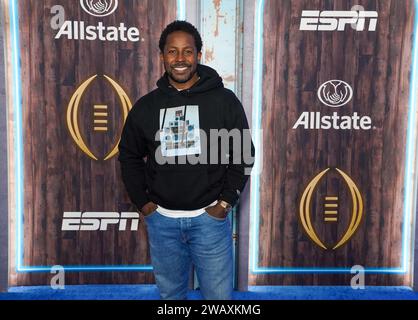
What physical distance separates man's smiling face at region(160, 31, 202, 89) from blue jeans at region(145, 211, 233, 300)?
2.11 feet

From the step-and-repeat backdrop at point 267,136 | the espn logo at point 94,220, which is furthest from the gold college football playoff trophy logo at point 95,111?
the espn logo at point 94,220

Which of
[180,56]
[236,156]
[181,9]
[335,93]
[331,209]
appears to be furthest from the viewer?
[331,209]

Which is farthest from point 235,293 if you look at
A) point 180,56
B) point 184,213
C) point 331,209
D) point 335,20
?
point 335,20

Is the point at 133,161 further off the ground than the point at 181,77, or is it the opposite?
the point at 181,77

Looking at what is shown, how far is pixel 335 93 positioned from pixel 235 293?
1.56 m

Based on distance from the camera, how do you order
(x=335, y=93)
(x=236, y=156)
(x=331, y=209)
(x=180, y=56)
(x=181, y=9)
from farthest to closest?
(x=331, y=209)
(x=335, y=93)
(x=181, y=9)
(x=236, y=156)
(x=180, y=56)

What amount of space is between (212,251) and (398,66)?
1904mm

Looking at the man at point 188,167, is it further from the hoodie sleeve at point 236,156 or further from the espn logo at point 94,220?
the espn logo at point 94,220

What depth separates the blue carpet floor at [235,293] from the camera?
8.89 feet

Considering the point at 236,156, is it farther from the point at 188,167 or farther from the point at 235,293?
the point at 235,293

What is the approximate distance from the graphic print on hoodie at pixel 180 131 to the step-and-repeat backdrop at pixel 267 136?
938 millimetres

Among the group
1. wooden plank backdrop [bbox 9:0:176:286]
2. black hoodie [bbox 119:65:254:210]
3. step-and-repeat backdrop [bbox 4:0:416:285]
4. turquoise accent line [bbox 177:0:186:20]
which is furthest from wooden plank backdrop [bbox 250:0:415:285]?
black hoodie [bbox 119:65:254:210]

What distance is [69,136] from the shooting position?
2.70 m

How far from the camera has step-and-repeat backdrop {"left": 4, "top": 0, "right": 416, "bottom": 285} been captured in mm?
2637
